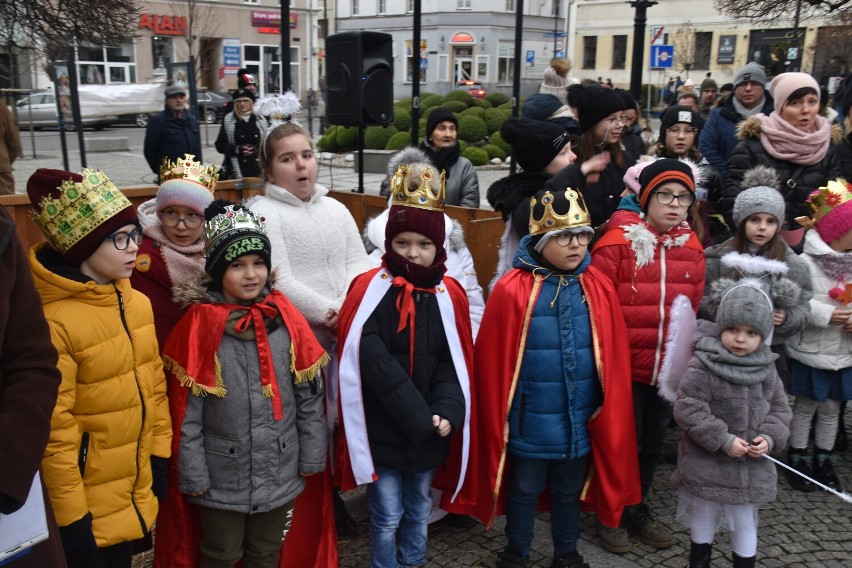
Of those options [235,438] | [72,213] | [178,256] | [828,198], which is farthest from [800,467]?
[72,213]

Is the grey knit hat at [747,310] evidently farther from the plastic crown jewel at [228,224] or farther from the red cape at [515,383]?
the plastic crown jewel at [228,224]

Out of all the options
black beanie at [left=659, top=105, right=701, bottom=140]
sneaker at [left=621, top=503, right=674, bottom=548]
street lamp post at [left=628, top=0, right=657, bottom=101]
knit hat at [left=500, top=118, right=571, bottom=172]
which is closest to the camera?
sneaker at [left=621, top=503, right=674, bottom=548]

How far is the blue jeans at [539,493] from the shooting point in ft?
11.4

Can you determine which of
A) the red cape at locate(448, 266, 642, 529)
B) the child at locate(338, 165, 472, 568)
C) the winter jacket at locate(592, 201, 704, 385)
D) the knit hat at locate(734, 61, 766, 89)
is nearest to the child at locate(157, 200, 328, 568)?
the child at locate(338, 165, 472, 568)

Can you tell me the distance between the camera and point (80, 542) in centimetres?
251

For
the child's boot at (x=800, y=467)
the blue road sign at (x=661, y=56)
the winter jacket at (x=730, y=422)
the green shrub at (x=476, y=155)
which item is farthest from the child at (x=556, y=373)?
the blue road sign at (x=661, y=56)

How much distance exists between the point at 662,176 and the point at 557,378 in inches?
46.1

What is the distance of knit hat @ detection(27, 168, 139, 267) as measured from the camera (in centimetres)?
262

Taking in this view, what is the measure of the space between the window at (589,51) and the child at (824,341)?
51.3 meters

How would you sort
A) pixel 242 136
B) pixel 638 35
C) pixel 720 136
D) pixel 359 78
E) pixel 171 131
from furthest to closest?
pixel 242 136 → pixel 171 131 → pixel 638 35 → pixel 359 78 → pixel 720 136

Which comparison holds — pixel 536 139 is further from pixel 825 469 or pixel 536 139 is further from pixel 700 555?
pixel 825 469

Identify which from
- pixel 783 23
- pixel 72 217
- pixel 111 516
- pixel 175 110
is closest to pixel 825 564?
pixel 111 516

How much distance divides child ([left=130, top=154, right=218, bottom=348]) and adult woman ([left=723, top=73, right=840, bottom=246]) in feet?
11.2

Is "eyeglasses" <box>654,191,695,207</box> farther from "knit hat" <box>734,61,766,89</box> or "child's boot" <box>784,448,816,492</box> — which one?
"knit hat" <box>734,61,766,89</box>
